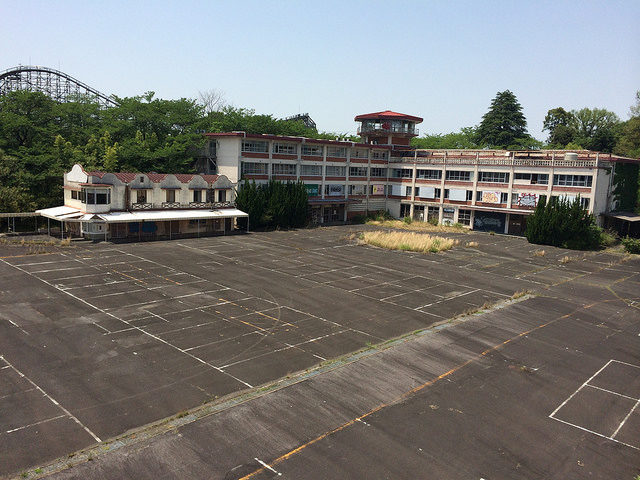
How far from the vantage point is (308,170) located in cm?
7506

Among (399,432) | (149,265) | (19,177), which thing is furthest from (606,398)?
(19,177)

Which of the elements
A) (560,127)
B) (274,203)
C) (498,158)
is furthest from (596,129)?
(274,203)

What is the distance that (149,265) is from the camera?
1625 inches

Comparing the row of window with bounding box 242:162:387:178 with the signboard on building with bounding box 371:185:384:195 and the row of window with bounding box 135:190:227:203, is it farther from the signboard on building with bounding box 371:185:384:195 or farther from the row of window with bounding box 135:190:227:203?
the row of window with bounding box 135:190:227:203

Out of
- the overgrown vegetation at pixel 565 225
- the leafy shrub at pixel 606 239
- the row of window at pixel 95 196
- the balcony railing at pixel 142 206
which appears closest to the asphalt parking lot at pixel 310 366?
the row of window at pixel 95 196

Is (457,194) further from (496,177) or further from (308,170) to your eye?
(308,170)

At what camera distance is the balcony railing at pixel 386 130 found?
85250 millimetres

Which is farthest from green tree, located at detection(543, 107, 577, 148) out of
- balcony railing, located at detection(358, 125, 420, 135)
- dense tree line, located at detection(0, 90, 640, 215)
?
balcony railing, located at detection(358, 125, 420, 135)

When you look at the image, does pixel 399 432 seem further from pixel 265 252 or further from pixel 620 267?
pixel 620 267

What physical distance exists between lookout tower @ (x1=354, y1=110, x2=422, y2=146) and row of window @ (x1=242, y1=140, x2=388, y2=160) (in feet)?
10.9

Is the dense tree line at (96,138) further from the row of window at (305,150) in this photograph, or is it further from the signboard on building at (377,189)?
the signboard on building at (377,189)

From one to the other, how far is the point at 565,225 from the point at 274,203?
122 ft

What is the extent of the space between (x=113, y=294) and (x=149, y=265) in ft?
29.8

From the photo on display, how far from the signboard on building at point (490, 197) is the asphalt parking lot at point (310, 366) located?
3066 centimetres
